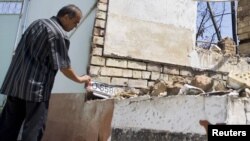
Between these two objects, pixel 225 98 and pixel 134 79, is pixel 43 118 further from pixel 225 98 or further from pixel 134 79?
pixel 134 79

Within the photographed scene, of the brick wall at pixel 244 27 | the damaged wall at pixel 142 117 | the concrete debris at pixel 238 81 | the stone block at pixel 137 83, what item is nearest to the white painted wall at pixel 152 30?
the stone block at pixel 137 83

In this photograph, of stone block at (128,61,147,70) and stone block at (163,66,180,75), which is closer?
stone block at (128,61,147,70)

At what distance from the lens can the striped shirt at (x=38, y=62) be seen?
8.37ft

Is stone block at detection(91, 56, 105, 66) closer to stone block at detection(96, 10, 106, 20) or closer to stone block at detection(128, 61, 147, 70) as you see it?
stone block at detection(128, 61, 147, 70)

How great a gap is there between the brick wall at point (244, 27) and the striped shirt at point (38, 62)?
134 inches

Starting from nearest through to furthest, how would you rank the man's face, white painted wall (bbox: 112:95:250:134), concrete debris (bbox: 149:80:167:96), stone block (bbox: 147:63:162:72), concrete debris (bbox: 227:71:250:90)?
white painted wall (bbox: 112:95:250:134), concrete debris (bbox: 227:71:250:90), the man's face, concrete debris (bbox: 149:80:167:96), stone block (bbox: 147:63:162:72)

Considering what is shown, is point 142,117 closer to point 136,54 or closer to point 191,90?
point 191,90

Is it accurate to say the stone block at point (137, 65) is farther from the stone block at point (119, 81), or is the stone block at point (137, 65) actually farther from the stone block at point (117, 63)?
the stone block at point (119, 81)

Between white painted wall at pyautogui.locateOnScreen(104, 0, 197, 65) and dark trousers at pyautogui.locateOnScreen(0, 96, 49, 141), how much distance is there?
1465mm

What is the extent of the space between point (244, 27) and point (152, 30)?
1803mm

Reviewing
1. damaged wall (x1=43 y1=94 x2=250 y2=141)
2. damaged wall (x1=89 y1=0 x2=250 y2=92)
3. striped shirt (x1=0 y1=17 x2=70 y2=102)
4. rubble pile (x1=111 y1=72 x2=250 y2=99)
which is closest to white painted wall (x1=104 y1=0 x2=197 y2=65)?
damaged wall (x1=89 y1=0 x2=250 y2=92)

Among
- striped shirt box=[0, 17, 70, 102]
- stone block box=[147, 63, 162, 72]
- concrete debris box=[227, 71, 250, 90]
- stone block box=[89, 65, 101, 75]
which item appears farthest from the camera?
stone block box=[147, 63, 162, 72]

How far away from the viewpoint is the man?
8.28ft

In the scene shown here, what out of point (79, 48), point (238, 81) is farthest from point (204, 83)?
point (79, 48)
